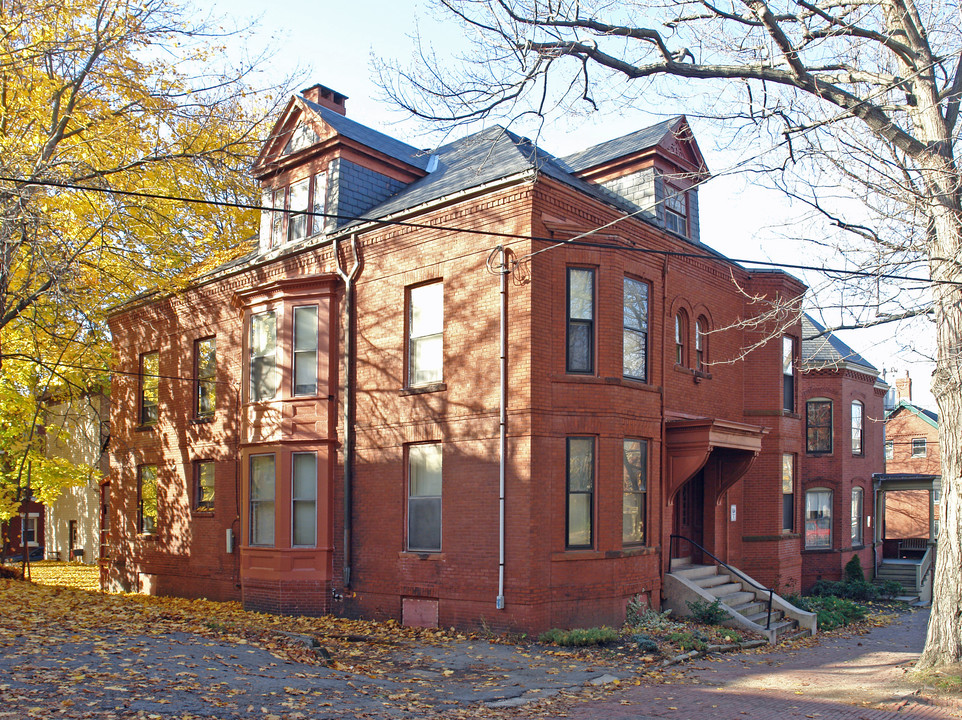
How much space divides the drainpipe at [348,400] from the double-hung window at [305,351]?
2.82 feet

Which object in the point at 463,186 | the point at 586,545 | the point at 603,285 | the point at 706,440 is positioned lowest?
the point at 586,545

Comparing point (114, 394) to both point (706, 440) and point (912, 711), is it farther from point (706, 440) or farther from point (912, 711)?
point (912, 711)

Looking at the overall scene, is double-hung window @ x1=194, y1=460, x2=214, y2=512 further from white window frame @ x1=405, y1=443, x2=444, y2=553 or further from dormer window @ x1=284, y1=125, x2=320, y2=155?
dormer window @ x1=284, y1=125, x2=320, y2=155

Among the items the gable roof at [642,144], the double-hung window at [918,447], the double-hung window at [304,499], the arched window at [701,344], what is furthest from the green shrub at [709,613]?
the double-hung window at [918,447]

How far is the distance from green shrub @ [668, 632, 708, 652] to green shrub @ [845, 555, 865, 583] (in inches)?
526

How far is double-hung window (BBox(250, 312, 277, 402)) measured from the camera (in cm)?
1825

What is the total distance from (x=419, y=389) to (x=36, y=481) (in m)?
19.5

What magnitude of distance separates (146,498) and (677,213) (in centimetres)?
1612

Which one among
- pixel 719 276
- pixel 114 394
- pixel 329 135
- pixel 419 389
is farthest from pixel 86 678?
pixel 114 394

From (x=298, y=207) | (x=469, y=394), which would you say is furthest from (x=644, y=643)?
(x=298, y=207)

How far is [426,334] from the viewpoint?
16.2m

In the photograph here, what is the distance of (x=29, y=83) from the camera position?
52.4ft

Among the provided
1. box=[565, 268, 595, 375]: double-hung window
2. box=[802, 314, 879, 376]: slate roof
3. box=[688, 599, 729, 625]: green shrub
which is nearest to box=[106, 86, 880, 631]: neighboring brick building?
box=[565, 268, 595, 375]: double-hung window

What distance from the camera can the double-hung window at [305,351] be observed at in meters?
17.7
